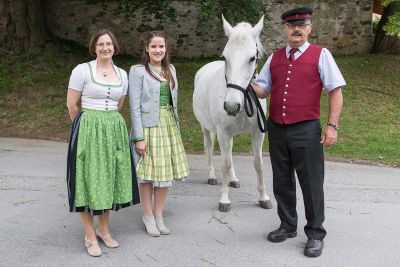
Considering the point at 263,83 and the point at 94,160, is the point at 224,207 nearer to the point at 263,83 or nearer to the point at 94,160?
the point at 263,83

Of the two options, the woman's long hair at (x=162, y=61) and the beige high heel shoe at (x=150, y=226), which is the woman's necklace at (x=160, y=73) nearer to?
the woman's long hair at (x=162, y=61)

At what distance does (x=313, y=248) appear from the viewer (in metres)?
3.54

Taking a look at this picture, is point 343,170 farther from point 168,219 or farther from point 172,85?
point 172,85

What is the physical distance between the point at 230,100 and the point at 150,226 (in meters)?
1.37

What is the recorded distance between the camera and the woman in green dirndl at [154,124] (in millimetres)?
3714

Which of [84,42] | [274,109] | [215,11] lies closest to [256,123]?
[274,109]

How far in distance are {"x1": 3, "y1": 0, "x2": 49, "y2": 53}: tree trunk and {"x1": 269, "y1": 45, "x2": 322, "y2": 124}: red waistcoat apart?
10.2m

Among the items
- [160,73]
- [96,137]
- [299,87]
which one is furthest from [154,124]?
[299,87]

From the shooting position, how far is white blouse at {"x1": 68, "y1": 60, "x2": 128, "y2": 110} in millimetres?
3404

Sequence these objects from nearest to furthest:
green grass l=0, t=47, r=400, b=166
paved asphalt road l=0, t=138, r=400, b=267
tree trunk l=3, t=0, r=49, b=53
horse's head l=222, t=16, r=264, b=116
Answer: paved asphalt road l=0, t=138, r=400, b=267
horse's head l=222, t=16, r=264, b=116
green grass l=0, t=47, r=400, b=166
tree trunk l=3, t=0, r=49, b=53

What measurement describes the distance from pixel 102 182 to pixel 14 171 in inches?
120

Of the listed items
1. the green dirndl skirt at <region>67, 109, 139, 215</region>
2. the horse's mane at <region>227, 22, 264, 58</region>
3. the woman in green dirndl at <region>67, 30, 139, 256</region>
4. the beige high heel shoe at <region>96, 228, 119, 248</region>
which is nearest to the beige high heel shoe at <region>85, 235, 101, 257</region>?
the woman in green dirndl at <region>67, 30, 139, 256</region>

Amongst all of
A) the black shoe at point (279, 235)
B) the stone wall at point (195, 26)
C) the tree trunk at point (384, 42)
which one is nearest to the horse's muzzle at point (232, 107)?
the black shoe at point (279, 235)

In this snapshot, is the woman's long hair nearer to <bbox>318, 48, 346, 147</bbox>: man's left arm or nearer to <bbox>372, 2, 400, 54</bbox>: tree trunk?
<bbox>318, 48, 346, 147</bbox>: man's left arm
